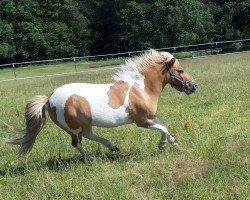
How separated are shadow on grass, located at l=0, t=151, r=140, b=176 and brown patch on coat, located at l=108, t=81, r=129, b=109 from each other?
2.73ft

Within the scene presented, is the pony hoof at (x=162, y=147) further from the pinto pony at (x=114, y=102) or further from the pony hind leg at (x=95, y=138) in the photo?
the pony hind leg at (x=95, y=138)

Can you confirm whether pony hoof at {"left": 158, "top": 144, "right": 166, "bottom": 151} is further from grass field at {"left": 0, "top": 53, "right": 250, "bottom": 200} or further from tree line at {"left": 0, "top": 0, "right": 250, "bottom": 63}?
tree line at {"left": 0, "top": 0, "right": 250, "bottom": 63}

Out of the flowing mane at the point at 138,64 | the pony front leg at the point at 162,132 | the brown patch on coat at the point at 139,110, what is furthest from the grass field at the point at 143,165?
the flowing mane at the point at 138,64

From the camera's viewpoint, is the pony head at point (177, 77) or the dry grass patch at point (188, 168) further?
the pony head at point (177, 77)

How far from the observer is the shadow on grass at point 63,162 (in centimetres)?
644

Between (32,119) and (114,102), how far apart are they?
1.29 metres

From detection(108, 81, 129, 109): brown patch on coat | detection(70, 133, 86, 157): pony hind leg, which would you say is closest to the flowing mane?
detection(108, 81, 129, 109): brown patch on coat

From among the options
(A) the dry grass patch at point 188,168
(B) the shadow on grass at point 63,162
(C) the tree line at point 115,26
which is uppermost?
(A) the dry grass patch at point 188,168

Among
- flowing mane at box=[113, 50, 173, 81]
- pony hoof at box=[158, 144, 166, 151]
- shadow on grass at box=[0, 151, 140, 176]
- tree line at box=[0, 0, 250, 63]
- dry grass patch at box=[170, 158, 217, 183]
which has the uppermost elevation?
flowing mane at box=[113, 50, 173, 81]

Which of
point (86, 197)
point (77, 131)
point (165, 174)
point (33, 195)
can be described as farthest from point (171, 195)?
point (77, 131)

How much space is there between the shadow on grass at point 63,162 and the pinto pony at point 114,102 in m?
0.20

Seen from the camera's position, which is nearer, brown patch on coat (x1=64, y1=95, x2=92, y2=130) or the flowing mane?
brown patch on coat (x1=64, y1=95, x2=92, y2=130)

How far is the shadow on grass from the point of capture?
6.44 metres

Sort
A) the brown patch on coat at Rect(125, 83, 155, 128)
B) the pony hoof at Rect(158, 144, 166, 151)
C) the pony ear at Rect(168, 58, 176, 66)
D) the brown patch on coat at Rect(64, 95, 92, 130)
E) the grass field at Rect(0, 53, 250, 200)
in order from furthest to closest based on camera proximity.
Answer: the pony ear at Rect(168, 58, 176, 66) < the pony hoof at Rect(158, 144, 166, 151) < the brown patch on coat at Rect(125, 83, 155, 128) < the brown patch on coat at Rect(64, 95, 92, 130) < the grass field at Rect(0, 53, 250, 200)
